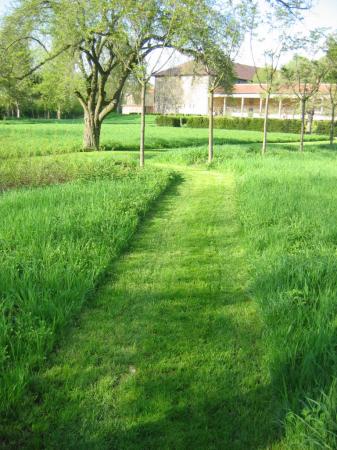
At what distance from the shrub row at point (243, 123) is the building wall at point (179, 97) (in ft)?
25.2

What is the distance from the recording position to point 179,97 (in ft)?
189

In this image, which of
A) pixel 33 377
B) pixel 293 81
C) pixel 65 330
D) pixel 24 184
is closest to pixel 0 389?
pixel 33 377

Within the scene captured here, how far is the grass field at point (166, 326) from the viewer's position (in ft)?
8.56

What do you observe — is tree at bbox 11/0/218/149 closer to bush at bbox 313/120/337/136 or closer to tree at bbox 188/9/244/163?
tree at bbox 188/9/244/163

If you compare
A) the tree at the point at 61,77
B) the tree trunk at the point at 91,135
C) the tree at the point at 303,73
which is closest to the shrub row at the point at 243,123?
the tree at the point at 303,73

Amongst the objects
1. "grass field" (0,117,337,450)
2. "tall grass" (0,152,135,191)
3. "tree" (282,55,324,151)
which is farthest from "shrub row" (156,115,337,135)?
"grass field" (0,117,337,450)

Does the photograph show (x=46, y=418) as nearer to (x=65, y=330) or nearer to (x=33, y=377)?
(x=33, y=377)

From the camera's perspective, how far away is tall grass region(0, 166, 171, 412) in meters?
3.21

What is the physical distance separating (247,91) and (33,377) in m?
60.7

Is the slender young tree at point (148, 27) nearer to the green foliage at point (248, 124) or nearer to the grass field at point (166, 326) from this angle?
the grass field at point (166, 326)

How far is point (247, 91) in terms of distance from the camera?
59.9 meters

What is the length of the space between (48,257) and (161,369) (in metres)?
1.95

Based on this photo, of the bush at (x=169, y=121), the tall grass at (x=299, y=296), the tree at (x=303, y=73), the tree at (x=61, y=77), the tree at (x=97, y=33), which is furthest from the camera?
the bush at (x=169, y=121)

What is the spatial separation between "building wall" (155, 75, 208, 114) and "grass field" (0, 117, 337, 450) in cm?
4845
